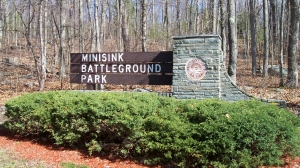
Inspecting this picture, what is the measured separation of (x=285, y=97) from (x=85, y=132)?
8.61 metres

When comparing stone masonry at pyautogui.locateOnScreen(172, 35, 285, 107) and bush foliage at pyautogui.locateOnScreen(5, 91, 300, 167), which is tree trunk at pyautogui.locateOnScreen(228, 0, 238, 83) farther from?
bush foliage at pyautogui.locateOnScreen(5, 91, 300, 167)

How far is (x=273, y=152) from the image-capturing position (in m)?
4.11

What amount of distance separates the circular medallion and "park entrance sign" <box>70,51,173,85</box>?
58 cm

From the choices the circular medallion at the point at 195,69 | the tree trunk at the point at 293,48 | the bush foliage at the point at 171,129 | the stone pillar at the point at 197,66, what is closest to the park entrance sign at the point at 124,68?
the stone pillar at the point at 197,66

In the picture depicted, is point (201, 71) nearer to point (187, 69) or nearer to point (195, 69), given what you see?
point (195, 69)

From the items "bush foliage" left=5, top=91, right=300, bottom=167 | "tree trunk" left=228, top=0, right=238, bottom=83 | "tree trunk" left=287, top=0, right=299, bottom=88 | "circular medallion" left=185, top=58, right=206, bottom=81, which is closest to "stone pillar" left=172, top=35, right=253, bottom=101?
"circular medallion" left=185, top=58, right=206, bottom=81

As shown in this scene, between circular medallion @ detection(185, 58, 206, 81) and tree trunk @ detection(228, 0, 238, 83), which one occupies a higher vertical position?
tree trunk @ detection(228, 0, 238, 83)

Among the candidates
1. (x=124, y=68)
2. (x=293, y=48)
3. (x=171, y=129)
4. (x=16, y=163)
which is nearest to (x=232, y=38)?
(x=293, y=48)

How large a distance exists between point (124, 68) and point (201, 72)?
236 centimetres

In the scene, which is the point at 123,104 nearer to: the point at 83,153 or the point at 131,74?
the point at 83,153

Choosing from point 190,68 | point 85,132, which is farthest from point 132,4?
point 85,132

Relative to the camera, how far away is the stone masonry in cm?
694

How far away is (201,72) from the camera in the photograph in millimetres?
7051

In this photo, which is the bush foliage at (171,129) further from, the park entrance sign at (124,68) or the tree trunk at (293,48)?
the tree trunk at (293,48)
